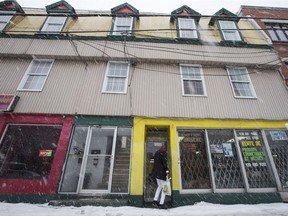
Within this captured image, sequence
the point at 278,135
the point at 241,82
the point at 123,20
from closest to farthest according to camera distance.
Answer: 1. the point at 278,135
2. the point at 241,82
3. the point at 123,20

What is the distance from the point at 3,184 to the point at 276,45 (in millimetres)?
16910

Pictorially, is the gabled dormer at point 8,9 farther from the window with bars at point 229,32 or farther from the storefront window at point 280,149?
the storefront window at point 280,149

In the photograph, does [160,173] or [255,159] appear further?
[255,159]

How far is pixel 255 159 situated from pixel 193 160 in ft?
9.27

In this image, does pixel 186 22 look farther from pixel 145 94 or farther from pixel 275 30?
pixel 275 30

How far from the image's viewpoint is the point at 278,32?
11672 mm

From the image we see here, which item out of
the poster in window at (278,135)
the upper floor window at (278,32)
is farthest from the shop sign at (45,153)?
the upper floor window at (278,32)

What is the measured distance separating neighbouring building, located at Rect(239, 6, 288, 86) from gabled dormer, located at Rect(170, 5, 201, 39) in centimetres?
425

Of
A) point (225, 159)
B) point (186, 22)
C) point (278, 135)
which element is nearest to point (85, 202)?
point (225, 159)

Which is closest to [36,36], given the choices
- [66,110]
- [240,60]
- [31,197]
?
[66,110]

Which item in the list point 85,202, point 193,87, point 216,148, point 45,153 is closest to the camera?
point 85,202

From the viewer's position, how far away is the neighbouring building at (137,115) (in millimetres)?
6438

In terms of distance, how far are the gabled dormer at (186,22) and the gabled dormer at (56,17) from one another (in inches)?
260

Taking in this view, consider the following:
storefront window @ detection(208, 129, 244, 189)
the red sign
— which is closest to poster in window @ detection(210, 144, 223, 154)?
storefront window @ detection(208, 129, 244, 189)
